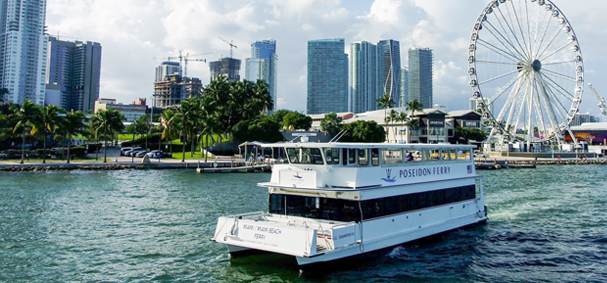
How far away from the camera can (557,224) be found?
26375mm

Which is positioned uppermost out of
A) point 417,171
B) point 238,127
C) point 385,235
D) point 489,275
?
point 238,127

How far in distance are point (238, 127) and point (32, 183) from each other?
143ft

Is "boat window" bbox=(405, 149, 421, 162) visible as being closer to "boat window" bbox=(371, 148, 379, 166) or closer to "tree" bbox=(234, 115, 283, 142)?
"boat window" bbox=(371, 148, 379, 166)

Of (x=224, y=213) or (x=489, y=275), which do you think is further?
(x=224, y=213)

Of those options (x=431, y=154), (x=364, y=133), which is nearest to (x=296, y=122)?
(x=364, y=133)

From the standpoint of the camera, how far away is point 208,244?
20.1 metres

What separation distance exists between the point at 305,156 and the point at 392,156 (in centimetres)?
395

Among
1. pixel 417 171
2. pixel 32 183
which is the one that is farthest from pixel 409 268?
pixel 32 183

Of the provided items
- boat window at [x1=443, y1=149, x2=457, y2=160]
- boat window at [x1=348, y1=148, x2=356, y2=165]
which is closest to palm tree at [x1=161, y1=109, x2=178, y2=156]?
boat window at [x1=443, y1=149, x2=457, y2=160]

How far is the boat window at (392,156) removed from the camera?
18938 millimetres

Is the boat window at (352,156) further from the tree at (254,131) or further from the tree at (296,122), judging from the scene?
the tree at (296,122)

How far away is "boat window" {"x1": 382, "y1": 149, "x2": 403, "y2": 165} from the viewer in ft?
62.1

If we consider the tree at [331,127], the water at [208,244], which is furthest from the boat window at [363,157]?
the tree at [331,127]

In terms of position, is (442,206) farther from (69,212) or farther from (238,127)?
(238,127)
